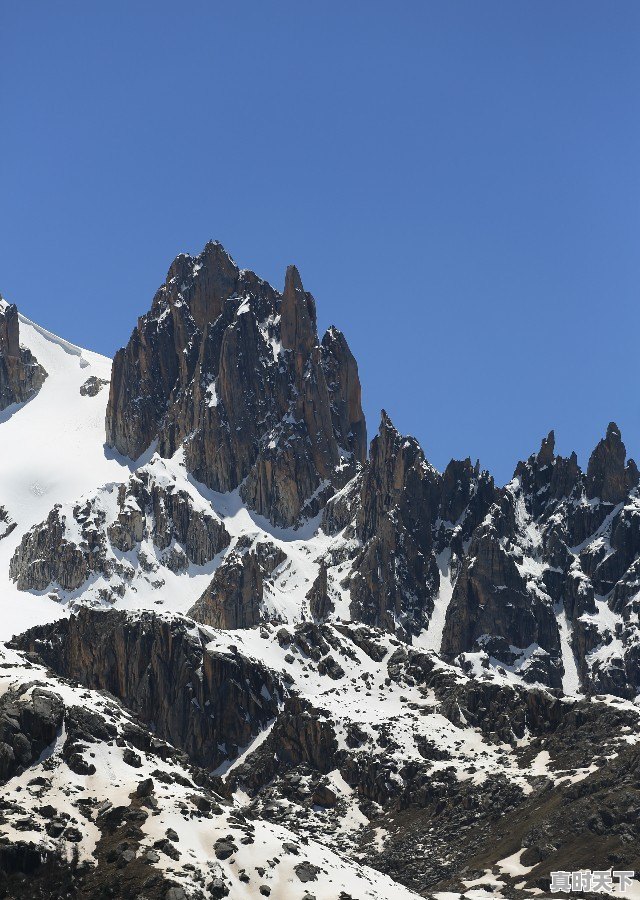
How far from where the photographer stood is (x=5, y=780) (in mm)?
187250

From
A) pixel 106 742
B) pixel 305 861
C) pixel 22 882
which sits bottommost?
pixel 22 882

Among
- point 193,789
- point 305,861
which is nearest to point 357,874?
point 305,861

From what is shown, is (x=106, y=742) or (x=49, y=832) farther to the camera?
(x=106, y=742)

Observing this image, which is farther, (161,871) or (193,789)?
(193,789)

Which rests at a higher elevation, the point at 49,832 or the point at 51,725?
the point at 51,725

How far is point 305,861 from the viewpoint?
18850 cm

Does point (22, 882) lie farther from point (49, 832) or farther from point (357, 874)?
point (357, 874)

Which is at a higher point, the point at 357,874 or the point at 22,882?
the point at 357,874

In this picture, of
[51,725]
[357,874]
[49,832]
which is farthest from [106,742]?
[357,874]

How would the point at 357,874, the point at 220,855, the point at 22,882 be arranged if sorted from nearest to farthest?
the point at 22,882 < the point at 220,855 < the point at 357,874

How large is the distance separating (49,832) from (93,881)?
916 centimetres

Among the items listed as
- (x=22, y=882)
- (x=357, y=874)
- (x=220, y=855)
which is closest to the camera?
(x=22, y=882)

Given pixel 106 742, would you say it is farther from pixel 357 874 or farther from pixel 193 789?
pixel 357 874

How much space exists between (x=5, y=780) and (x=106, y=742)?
16274mm
